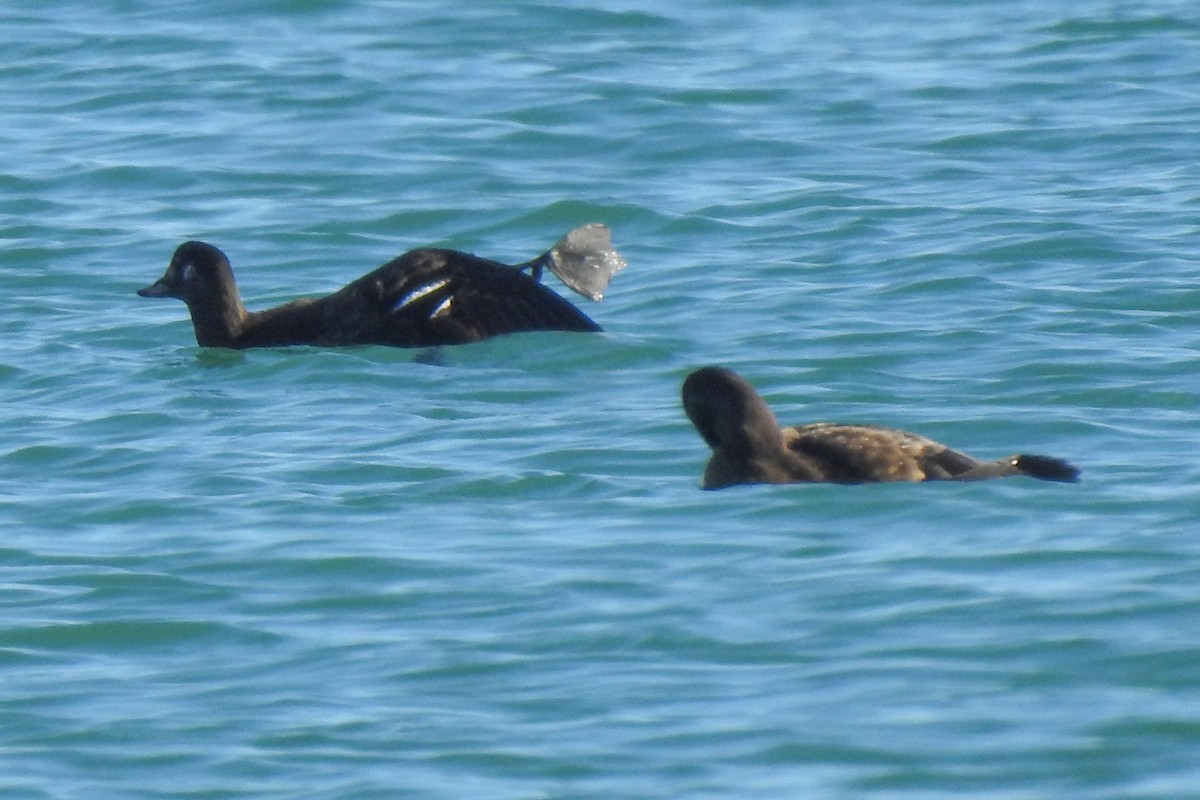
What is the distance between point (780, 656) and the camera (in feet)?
26.0

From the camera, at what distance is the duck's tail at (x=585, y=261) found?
13117mm

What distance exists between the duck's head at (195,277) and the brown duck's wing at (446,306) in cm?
70

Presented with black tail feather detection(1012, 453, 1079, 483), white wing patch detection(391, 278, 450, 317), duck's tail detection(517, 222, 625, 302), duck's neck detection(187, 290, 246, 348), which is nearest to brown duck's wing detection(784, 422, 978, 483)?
black tail feather detection(1012, 453, 1079, 483)

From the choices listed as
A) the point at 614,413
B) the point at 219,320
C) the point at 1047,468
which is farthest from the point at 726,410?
the point at 219,320

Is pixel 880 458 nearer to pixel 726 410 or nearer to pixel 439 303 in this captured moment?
pixel 726 410

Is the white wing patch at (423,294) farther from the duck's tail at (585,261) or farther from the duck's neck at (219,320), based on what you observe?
the duck's neck at (219,320)

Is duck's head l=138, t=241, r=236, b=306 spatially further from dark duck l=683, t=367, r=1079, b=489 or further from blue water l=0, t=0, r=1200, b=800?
dark duck l=683, t=367, r=1079, b=489

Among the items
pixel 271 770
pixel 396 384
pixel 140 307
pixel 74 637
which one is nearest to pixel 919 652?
pixel 271 770

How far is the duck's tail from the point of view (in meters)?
13.1

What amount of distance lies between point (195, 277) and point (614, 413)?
10.1ft

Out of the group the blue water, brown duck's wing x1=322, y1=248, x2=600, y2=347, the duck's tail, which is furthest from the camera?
the duck's tail

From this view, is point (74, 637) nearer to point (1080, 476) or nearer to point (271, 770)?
point (271, 770)

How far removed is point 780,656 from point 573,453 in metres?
2.92

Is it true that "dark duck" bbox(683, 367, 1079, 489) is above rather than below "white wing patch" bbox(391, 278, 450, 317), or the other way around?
below
